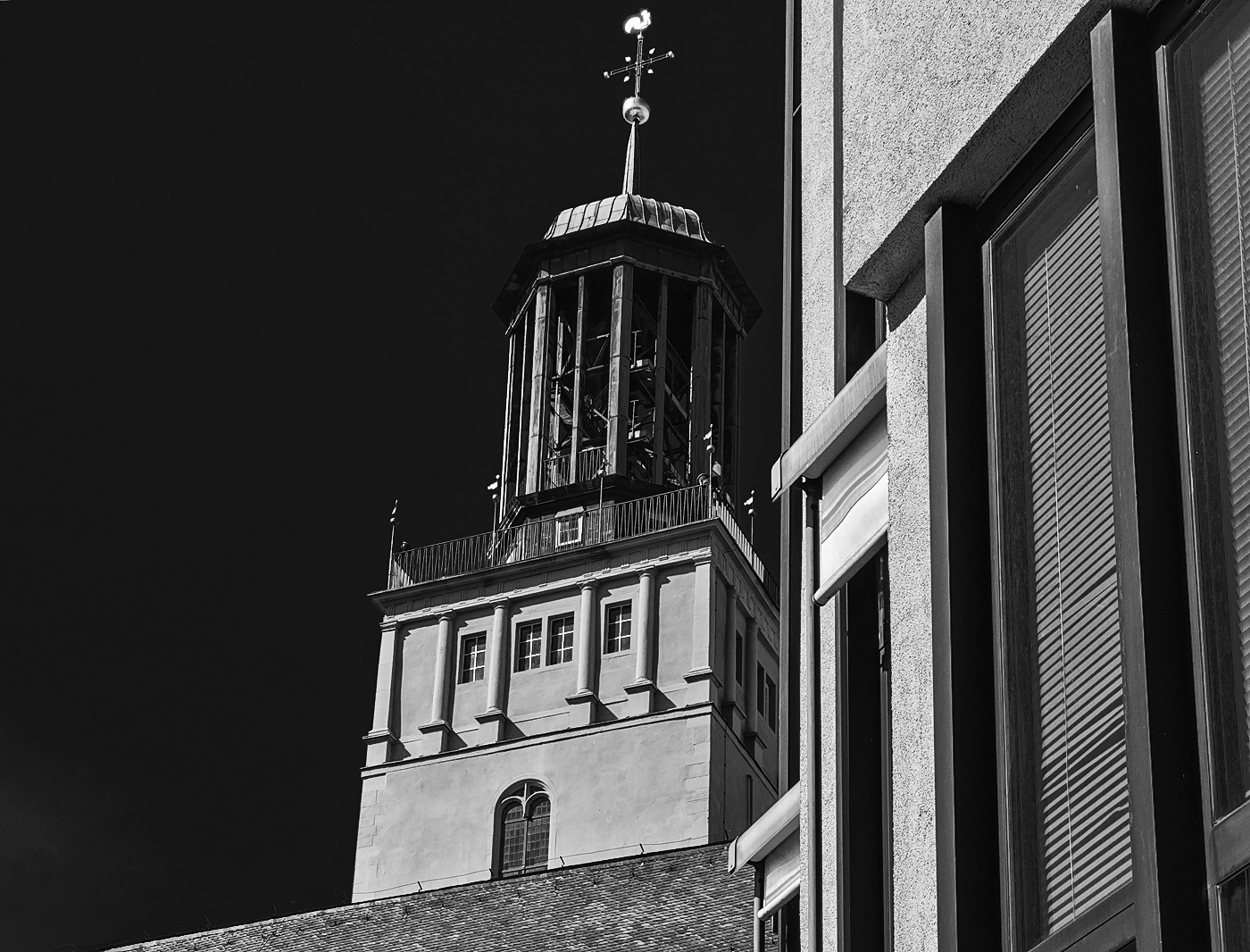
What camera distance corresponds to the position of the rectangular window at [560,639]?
55656 mm

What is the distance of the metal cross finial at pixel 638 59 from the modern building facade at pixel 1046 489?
63.5 meters

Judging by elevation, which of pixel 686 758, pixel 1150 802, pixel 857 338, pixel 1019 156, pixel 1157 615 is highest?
pixel 686 758

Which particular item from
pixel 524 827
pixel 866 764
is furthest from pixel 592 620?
pixel 866 764

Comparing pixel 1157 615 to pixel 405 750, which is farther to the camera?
pixel 405 750

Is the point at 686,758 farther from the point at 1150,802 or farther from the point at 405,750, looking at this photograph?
the point at 1150,802

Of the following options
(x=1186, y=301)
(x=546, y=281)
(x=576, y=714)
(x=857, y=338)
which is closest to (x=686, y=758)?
(x=576, y=714)

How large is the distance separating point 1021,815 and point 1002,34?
87.6 inches

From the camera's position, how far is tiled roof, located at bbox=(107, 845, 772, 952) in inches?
1394

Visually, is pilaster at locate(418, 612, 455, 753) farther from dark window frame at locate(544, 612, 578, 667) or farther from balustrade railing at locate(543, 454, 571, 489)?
balustrade railing at locate(543, 454, 571, 489)

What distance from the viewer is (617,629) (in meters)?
55.2

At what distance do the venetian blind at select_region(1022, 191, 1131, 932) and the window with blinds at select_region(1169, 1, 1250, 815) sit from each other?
401mm

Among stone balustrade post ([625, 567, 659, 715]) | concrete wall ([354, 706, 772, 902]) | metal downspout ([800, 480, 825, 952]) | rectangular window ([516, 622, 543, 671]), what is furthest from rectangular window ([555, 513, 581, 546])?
metal downspout ([800, 480, 825, 952])

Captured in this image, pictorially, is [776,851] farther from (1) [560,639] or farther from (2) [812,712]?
(1) [560,639]

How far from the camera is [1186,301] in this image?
597cm
